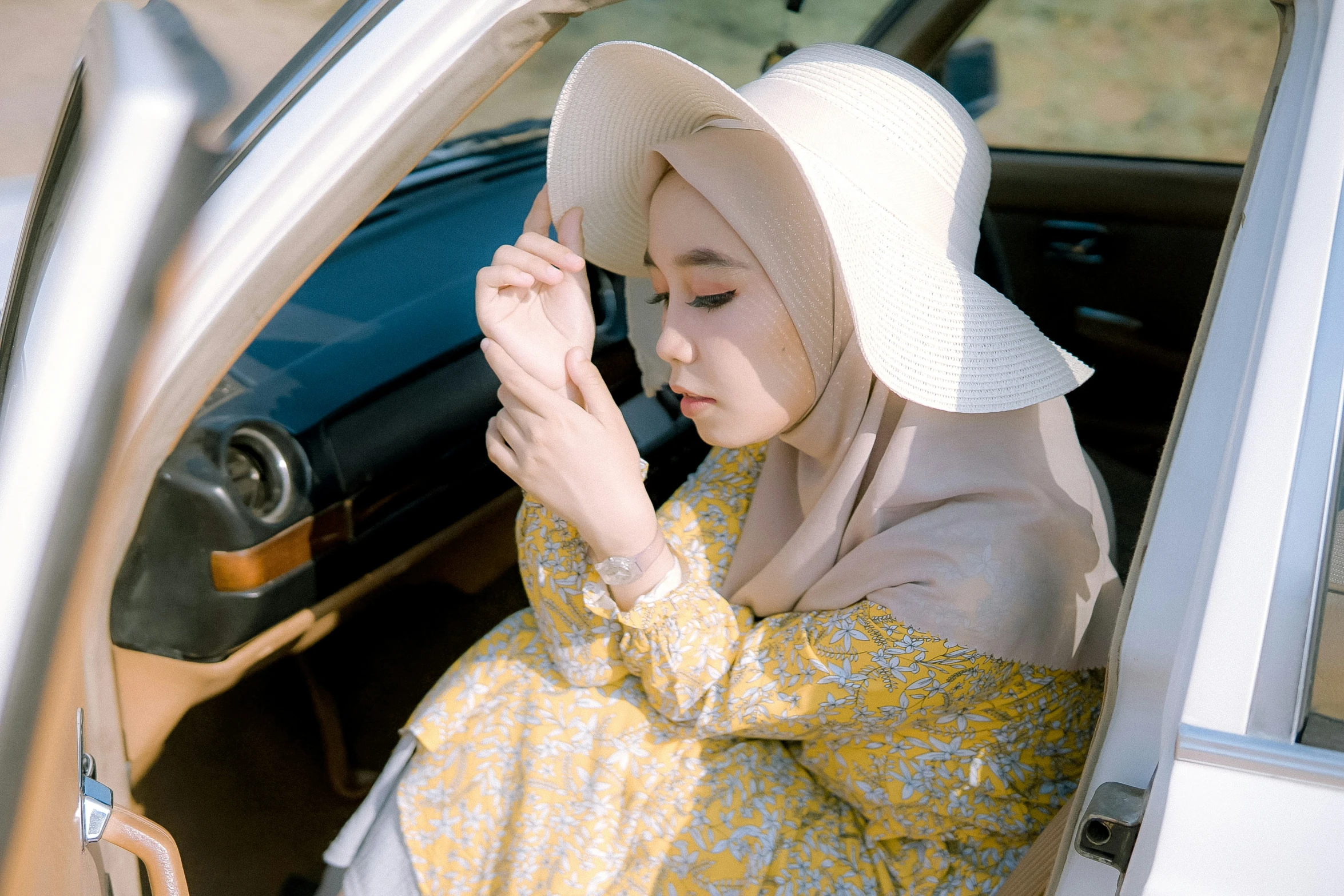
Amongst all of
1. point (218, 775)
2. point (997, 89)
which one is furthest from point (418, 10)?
point (997, 89)

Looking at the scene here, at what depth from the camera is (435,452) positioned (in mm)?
2018

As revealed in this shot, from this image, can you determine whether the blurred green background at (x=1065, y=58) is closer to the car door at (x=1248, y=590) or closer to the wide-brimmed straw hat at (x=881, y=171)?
the wide-brimmed straw hat at (x=881, y=171)

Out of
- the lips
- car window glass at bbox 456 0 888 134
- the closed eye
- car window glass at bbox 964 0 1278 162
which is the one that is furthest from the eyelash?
car window glass at bbox 964 0 1278 162

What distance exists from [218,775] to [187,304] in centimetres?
150

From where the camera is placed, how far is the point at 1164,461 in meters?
0.98

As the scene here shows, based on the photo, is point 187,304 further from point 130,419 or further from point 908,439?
point 908,439

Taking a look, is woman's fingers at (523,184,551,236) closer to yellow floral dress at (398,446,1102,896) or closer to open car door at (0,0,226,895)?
yellow floral dress at (398,446,1102,896)

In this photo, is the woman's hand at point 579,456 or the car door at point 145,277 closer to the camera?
the car door at point 145,277

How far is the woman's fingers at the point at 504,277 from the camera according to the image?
4.17 ft

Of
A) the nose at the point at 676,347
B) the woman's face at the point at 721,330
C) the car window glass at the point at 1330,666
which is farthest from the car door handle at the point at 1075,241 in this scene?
the car window glass at the point at 1330,666

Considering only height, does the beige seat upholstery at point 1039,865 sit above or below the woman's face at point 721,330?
below

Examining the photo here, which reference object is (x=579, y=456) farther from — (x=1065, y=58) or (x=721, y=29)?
(x=1065, y=58)

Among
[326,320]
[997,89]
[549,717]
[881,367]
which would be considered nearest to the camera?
[881,367]

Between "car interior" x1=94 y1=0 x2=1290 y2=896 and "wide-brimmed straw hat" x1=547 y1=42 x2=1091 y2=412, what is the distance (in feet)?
1.01
